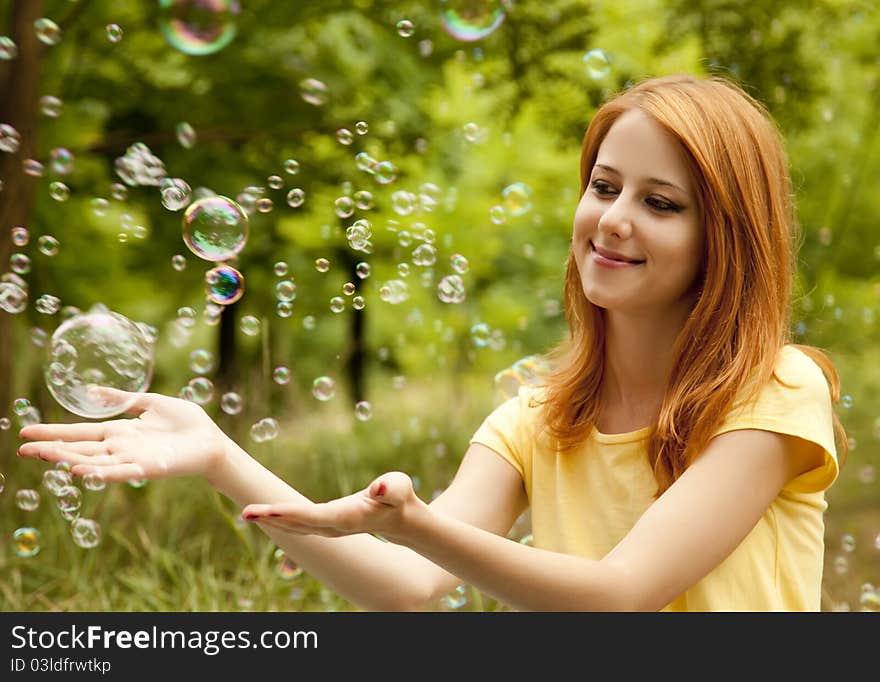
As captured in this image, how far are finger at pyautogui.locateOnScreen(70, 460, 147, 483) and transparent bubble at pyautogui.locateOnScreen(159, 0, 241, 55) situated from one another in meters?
2.39

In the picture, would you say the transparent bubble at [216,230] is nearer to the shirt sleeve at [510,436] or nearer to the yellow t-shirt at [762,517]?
the shirt sleeve at [510,436]

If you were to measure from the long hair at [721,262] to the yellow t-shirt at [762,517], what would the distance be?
39 mm

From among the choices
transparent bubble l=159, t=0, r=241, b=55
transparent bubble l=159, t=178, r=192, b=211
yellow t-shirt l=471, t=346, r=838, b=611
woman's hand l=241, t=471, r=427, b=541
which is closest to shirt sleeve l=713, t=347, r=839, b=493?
yellow t-shirt l=471, t=346, r=838, b=611

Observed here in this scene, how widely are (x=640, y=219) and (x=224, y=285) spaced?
148cm

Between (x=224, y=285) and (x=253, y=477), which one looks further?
(x=224, y=285)

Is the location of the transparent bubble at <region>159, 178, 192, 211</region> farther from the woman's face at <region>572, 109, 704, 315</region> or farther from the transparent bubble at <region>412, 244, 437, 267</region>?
the woman's face at <region>572, 109, 704, 315</region>

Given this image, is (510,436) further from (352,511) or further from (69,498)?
(69,498)

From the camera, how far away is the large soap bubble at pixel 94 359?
2771mm

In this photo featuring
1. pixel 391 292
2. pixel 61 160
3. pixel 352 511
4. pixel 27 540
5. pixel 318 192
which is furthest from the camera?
pixel 318 192

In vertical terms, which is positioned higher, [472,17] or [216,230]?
[472,17]

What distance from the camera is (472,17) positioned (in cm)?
410

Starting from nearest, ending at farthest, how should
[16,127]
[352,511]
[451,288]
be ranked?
[352,511] < [451,288] < [16,127]

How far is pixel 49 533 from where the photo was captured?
4.15m

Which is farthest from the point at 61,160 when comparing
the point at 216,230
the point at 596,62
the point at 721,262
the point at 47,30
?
the point at 721,262
